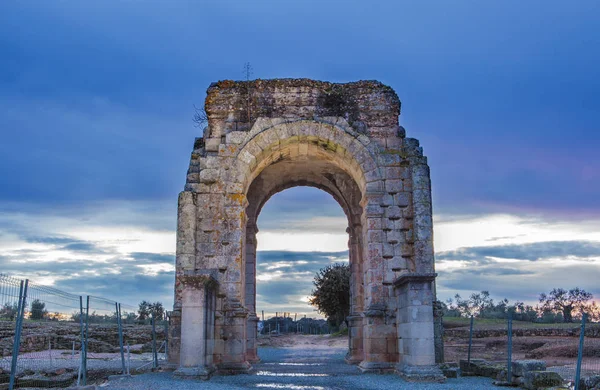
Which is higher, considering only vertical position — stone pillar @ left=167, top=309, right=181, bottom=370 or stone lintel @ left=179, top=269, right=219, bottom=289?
stone lintel @ left=179, top=269, right=219, bottom=289

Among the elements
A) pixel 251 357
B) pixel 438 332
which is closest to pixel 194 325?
pixel 438 332

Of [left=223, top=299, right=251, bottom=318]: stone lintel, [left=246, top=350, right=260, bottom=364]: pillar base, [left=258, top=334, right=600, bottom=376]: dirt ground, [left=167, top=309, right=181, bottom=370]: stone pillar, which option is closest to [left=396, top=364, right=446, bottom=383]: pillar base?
[left=223, top=299, right=251, bottom=318]: stone lintel

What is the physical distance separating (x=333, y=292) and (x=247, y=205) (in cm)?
1789

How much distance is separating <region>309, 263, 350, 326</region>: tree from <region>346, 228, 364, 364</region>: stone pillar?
13.2 meters

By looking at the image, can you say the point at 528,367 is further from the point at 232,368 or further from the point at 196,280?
the point at 196,280

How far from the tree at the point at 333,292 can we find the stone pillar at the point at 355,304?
13192mm

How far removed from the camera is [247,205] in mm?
12469

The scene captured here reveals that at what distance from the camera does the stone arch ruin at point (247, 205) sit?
34.1 ft

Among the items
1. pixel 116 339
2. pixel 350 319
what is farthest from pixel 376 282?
pixel 116 339

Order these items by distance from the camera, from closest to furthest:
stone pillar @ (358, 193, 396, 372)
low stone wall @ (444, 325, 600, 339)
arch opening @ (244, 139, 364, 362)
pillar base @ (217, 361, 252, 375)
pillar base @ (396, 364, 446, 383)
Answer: pillar base @ (396, 364, 446, 383) < pillar base @ (217, 361, 252, 375) < stone pillar @ (358, 193, 396, 372) < arch opening @ (244, 139, 364, 362) < low stone wall @ (444, 325, 600, 339)

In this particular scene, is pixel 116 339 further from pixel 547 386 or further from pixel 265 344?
pixel 547 386

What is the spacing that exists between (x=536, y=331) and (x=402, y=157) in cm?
1374

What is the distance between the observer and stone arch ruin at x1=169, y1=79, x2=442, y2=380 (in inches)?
409

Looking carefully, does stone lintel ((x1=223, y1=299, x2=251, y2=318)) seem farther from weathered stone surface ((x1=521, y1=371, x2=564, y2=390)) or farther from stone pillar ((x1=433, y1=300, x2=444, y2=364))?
weathered stone surface ((x1=521, y1=371, x2=564, y2=390))
